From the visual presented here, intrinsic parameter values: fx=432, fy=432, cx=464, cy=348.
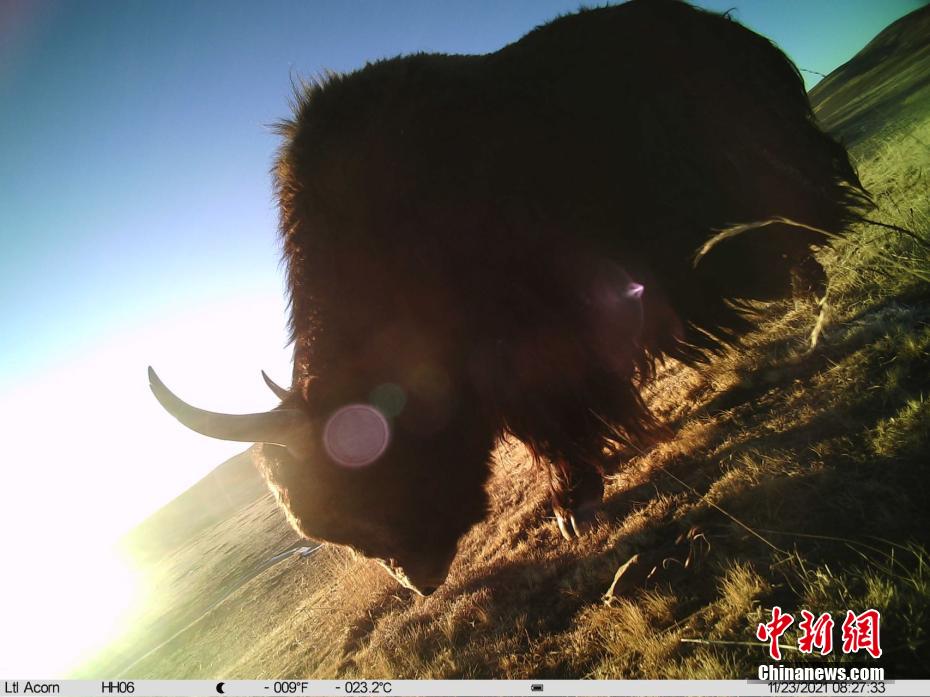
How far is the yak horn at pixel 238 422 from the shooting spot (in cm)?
203

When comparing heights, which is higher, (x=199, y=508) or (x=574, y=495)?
(x=574, y=495)

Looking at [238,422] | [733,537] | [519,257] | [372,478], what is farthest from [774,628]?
[238,422]

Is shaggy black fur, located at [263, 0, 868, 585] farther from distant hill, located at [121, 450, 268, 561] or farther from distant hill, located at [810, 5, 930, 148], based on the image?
distant hill, located at [121, 450, 268, 561]

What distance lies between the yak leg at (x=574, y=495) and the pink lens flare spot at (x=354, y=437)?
1.17m

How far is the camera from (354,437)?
2.43 meters

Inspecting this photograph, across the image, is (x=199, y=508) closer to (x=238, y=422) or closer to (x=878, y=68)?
(x=238, y=422)

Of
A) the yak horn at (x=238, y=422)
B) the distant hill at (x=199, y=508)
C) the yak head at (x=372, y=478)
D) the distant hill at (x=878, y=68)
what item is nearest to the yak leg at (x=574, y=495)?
the yak head at (x=372, y=478)

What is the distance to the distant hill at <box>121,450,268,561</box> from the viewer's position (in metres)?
47.9

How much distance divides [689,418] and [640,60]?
2580 millimetres

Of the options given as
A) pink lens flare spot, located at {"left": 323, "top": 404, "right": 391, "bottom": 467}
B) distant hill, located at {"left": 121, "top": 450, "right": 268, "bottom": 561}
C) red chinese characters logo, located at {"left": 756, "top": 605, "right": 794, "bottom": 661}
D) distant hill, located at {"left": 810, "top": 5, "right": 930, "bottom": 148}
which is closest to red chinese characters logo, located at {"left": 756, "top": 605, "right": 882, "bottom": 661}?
red chinese characters logo, located at {"left": 756, "top": 605, "right": 794, "bottom": 661}

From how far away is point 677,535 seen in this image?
2156 mm

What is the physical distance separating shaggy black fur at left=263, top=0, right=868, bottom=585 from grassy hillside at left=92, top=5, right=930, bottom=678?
1.42 feet

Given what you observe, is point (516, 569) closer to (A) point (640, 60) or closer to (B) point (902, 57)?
(A) point (640, 60)

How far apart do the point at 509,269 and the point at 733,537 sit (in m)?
1.71
